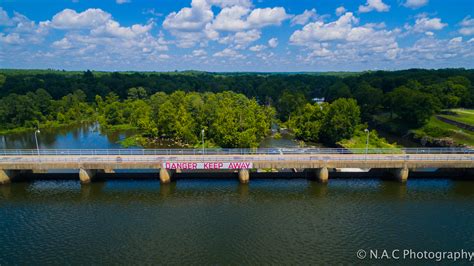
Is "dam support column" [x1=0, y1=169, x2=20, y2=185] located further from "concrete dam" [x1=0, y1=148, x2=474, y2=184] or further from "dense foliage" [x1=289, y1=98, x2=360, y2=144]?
"dense foliage" [x1=289, y1=98, x2=360, y2=144]

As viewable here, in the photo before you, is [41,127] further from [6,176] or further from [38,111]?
[6,176]

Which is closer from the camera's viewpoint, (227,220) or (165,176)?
(227,220)

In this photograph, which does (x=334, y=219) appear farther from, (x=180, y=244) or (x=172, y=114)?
(x=172, y=114)

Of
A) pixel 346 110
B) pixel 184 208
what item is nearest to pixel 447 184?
pixel 346 110

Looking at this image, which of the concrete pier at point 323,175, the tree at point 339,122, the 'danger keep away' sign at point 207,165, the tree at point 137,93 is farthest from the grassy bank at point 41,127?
the concrete pier at point 323,175

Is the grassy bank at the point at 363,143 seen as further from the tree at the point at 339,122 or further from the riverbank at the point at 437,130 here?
the riverbank at the point at 437,130

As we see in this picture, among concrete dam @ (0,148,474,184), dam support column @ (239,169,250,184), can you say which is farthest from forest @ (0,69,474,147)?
concrete dam @ (0,148,474,184)

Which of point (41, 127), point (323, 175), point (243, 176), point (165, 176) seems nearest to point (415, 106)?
point (323, 175)
